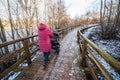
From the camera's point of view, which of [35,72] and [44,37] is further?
[44,37]

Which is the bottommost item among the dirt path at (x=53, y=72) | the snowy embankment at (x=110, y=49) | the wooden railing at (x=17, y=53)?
the snowy embankment at (x=110, y=49)

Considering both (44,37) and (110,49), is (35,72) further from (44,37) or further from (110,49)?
(110,49)

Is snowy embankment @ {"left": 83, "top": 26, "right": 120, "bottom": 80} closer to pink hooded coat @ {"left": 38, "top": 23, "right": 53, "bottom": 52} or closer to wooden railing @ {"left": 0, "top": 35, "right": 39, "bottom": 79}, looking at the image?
pink hooded coat @ {"left": 38, "top": 23, "right": 53, "bottom": 52}

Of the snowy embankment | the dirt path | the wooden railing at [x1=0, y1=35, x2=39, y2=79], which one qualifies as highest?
the wooden railing at [x1=0, y1=35, x2=39, y2=79]

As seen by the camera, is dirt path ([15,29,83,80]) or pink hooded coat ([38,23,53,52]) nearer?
dirt path ([15,29,83,80])

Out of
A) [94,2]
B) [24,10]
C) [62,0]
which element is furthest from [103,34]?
[62,0]

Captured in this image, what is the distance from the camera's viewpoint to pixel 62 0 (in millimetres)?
27734

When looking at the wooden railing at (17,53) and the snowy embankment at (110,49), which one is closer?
the wooden railing at (17,53)

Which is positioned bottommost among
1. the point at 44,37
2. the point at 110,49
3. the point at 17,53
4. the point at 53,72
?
the point at 110,49

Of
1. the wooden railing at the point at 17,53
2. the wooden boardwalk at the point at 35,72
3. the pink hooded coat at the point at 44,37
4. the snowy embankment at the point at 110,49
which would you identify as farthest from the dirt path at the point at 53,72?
the snowy embankment at the point at 110,49

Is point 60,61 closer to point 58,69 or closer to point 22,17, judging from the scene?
point 58,69

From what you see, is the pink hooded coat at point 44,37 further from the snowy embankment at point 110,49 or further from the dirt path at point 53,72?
the snowy embankment at point 110,49

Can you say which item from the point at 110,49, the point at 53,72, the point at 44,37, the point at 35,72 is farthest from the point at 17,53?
the point at 110,49

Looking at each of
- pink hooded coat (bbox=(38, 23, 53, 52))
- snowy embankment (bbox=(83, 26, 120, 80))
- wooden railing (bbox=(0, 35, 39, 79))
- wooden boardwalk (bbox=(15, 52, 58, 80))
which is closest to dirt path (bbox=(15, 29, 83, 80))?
wooden boardwalk (bbox=(15, 52, 58, 80))
